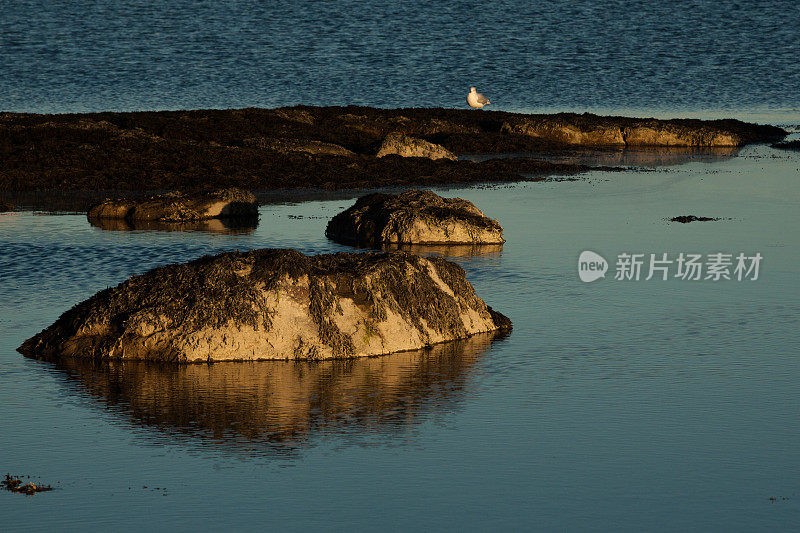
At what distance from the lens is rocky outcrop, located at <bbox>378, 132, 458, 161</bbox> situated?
120 ft

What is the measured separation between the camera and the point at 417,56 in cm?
8081

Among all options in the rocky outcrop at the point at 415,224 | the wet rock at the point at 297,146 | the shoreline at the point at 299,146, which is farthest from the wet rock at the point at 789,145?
the rocky outcrop at the point at 415,224

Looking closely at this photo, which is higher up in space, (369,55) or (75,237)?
(369,55)

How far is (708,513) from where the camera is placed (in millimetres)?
8281

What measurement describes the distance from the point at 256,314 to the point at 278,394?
4.86ft

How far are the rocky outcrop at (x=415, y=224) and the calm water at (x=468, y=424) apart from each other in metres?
3.44

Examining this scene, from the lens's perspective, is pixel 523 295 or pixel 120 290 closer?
pixel 120 290

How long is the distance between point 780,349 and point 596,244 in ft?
24.3

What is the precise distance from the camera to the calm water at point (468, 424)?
27.5 ft

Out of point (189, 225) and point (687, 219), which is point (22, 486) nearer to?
point (189, 225)

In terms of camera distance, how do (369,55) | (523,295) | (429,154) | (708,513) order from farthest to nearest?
(369,55), (429,154), (523,295), (708,513)

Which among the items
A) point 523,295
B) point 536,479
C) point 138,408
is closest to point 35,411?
point 138,408

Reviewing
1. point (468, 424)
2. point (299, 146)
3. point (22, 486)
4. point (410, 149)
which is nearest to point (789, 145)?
point (410, 149)

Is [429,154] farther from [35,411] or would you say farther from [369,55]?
[369,55]
